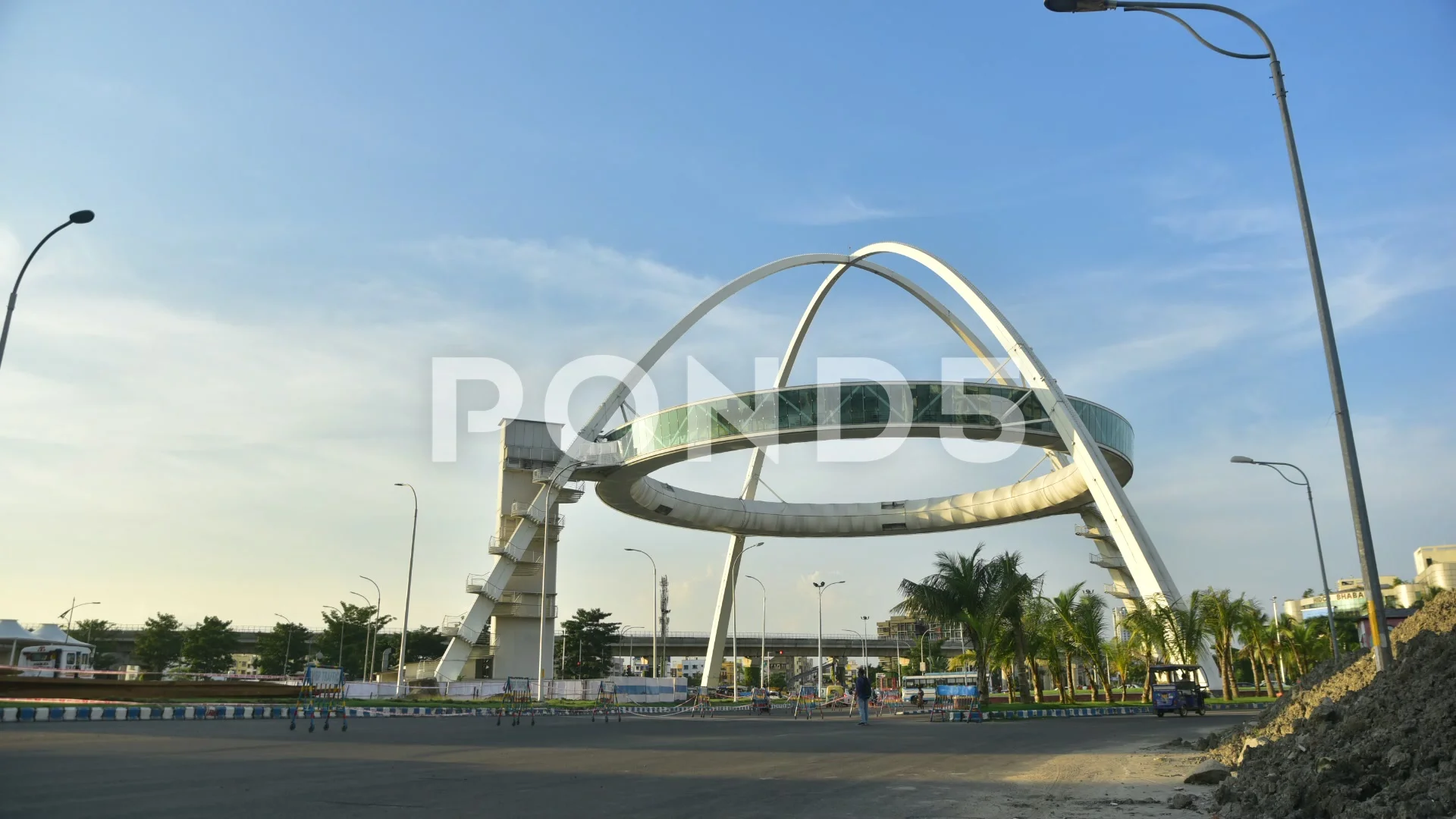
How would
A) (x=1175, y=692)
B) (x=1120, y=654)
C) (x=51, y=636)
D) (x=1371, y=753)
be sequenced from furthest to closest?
(x=51, y=636) → (x=1120, y=654) → (x=1175, y=692) → (x=1371, y=753)

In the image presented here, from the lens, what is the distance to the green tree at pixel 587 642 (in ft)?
309

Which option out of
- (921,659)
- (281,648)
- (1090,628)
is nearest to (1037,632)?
(1090,628)

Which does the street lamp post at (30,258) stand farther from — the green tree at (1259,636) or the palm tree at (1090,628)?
the green tree at (1259,636)

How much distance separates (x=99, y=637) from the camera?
108250mm

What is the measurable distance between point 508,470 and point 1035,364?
32.1m

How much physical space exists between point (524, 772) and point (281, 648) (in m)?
94.3

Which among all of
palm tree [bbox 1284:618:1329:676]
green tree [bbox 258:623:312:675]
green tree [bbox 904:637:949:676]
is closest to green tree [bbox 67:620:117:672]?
green tree [bbox 258:623:312:675]

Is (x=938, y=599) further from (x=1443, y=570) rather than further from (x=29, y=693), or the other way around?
(x=1443, y=570)

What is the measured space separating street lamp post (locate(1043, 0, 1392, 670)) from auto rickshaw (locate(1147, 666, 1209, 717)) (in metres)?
25.7

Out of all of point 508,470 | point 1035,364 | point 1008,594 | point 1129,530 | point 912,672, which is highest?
point 1035,364

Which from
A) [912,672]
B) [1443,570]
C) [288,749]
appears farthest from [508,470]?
[1443,570]

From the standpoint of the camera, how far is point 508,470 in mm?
59438

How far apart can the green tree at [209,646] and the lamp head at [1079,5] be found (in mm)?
101857

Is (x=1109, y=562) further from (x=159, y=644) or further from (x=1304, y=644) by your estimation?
(x=159, y=644)
